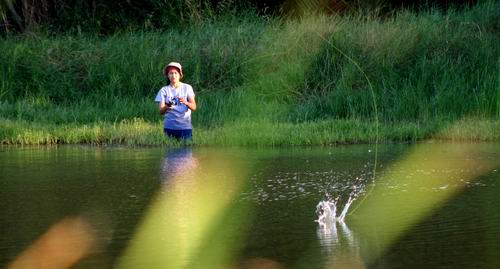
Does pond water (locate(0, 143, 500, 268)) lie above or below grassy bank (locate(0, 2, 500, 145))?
below

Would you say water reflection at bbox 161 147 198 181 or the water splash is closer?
the water splash

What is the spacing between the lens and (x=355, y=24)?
66.3 feet

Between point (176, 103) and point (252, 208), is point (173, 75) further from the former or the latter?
point (252, 208)

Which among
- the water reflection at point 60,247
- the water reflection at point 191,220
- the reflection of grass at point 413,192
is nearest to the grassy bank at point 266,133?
the reflection of grass at point 413,192

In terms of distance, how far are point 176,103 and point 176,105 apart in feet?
0.08

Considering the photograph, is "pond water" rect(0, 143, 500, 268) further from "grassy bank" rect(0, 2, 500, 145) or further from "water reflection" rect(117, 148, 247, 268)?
"grassy bank" rect(0, 2, 500, 145)

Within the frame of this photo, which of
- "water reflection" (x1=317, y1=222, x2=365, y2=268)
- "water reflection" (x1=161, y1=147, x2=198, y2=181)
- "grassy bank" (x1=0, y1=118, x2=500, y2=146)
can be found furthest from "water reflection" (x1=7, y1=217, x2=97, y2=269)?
"grassy bank" (x1=0, y1=118, x2=500, y2=146)

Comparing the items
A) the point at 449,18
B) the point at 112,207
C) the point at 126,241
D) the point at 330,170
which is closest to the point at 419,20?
the point at 449,18

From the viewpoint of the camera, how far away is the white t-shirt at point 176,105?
45.7 feet

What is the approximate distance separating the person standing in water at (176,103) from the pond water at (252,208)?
2.08 feet

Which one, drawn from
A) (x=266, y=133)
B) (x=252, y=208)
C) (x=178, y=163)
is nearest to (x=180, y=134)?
(x=266, y=133)

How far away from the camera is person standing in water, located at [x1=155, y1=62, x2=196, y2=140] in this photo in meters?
13.9

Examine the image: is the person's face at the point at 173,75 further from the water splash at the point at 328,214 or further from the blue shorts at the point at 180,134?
the water splash at the point at 328,214

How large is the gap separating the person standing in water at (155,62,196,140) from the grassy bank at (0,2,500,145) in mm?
263
